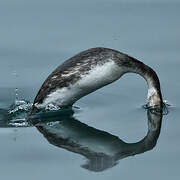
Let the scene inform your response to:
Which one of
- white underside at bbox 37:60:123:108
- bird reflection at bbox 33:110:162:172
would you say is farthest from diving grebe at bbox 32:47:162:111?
bird reflection at bbox 33:110:162:172

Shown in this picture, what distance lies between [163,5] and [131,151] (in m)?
5.22

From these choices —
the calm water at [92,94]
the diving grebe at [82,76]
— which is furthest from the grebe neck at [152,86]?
the diving grebe at [82,76]

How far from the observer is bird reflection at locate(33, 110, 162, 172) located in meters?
9.76

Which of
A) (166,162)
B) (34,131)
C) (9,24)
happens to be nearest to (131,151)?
(166,162)

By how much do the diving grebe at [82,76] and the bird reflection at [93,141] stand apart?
262 millimetres

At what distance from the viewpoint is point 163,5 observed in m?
14.8

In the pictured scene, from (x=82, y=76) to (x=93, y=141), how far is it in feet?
3.32

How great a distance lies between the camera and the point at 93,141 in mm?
10258

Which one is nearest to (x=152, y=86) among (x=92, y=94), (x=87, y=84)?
(x=92, y=94)

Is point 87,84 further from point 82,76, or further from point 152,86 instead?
point 152,86

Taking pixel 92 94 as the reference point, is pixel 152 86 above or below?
above

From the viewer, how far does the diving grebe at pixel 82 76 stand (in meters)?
10.9

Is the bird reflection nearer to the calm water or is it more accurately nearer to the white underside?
the calm water

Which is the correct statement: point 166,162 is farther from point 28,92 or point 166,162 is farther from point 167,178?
point 28,92
